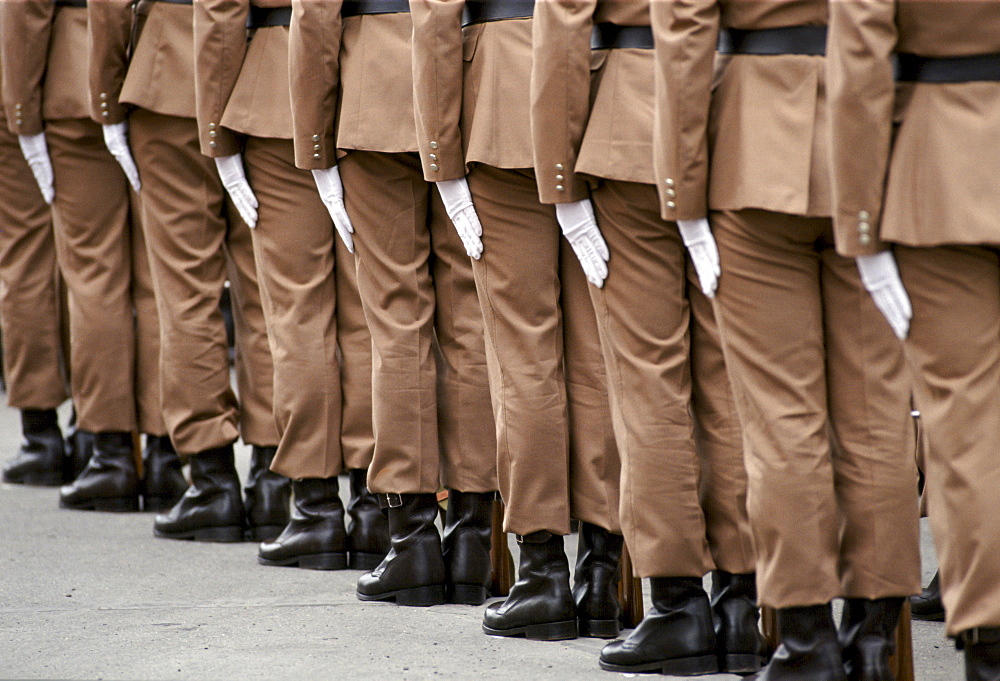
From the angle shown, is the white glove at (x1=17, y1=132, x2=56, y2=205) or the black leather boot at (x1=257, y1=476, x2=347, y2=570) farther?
the white glove at (x1=17, y1=132, x2=56, y2=205)

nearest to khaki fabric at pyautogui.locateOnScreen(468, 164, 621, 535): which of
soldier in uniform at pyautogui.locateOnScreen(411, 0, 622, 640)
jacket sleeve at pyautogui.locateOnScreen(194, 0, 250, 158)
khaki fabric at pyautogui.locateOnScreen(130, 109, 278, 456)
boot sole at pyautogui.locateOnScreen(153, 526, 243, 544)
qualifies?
soldier in uniform at pyautogui.locateOnScreen(411, 0, 622, 640)

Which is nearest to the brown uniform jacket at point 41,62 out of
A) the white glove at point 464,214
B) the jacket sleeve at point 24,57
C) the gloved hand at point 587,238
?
the jacket sleeve at point 24,57

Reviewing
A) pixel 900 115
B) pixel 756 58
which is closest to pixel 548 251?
pixel 756 58

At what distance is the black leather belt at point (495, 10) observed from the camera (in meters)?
3.02

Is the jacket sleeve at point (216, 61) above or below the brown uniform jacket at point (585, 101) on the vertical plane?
below

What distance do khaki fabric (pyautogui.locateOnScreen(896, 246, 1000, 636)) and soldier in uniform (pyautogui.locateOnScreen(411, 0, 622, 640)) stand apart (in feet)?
3.06

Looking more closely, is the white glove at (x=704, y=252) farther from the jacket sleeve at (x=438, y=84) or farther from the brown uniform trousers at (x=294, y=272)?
the brown uniform trousers at (x=294, y=272)

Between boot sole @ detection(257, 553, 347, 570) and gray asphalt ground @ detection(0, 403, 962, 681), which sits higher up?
gray asphalt ground @ detection(0, 403, 962, 681)

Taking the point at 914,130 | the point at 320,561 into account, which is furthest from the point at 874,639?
the point at 320,561

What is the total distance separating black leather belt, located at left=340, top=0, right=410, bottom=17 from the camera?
11.1 ft

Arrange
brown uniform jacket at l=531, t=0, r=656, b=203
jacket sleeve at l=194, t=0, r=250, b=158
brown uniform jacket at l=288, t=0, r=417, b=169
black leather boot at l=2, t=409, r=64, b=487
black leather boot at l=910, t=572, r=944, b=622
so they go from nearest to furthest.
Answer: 1. brown uniform jacket at l=531, t=0, r=656, b=203
2. black leather boot at l=910, t=572, r=944, b=622
3. brown uniform jacket at l=288, t=0, r=417, b=169
4. jacket sleeve at l=194, t=0, r=250, b=158
5. black leather boot at l=2, t=409, r=64, b=487

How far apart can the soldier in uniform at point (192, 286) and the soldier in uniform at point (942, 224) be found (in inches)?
88.6

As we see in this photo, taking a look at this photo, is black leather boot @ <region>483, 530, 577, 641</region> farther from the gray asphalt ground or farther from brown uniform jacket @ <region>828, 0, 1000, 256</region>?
brown uniform jacket @ <region>828, 0, 1000, 256</region>

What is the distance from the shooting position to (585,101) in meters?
2.81
